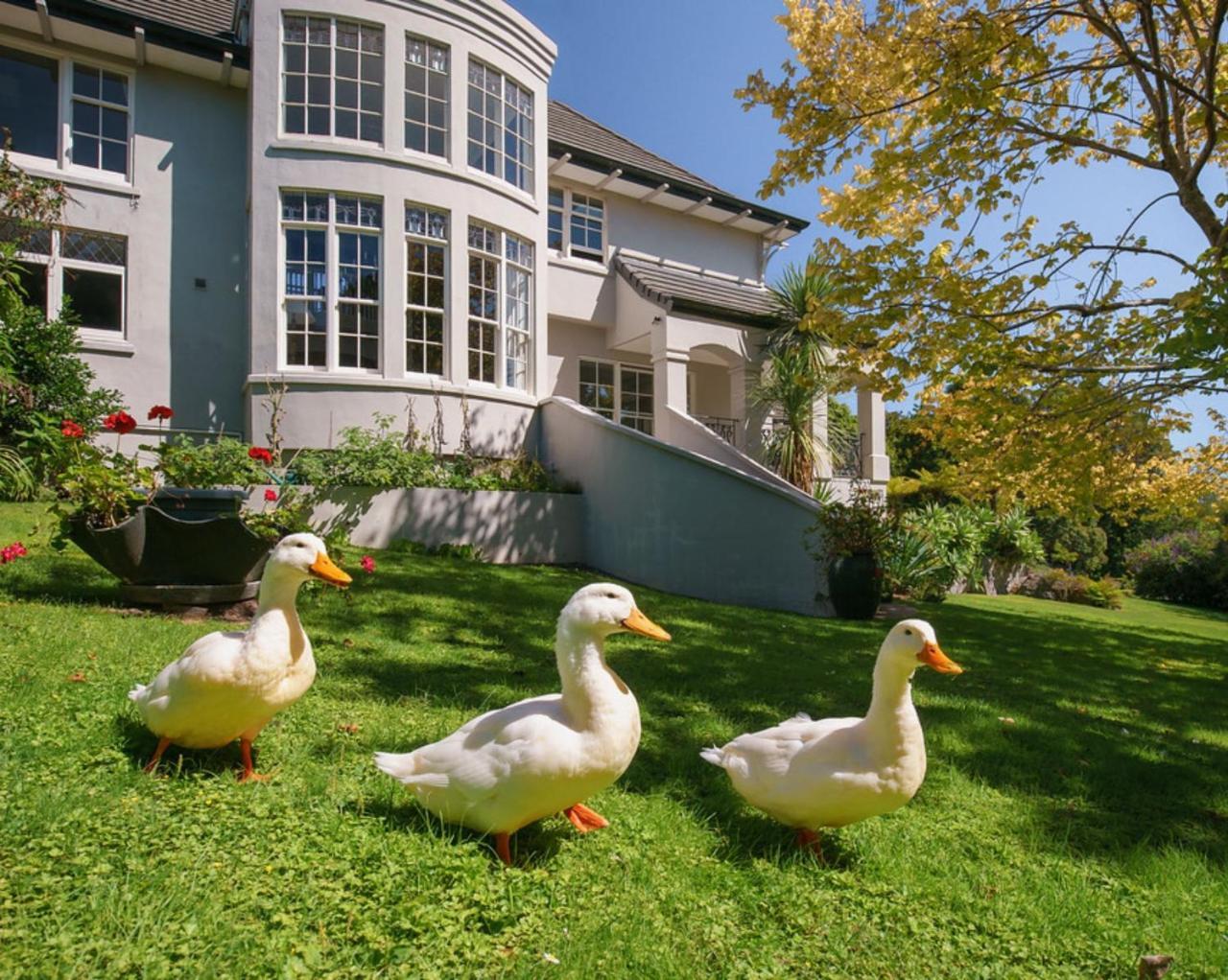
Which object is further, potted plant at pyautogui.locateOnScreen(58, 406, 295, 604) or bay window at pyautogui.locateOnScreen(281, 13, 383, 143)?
bay window at pyautogui.locateOnScreen(281, 13, 383, 143)

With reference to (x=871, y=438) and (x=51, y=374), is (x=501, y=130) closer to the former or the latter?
(x=51, y=374)

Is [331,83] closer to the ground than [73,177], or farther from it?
farther from it

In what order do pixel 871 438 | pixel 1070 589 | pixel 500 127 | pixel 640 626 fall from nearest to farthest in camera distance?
pixel 640 626 → pixel 500 127 → pixel 871 438 → pixel 1070 589

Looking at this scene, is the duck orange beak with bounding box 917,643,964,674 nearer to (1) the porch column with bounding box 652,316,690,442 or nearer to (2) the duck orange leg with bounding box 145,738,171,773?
(2) the duck orange leg with bounding box 145,738,171,773

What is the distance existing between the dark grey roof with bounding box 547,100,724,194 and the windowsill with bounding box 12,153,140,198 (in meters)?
7.61

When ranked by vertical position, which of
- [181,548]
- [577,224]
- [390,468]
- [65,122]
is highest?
[577,224]

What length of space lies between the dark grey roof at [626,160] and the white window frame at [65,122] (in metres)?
7.25

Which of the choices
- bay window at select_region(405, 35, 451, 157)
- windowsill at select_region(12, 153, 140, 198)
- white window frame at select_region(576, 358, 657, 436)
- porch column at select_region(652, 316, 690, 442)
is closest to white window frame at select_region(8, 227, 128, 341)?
windowsill at select_region(12, 153, 140, 198)

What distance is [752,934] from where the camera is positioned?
7.64 feet

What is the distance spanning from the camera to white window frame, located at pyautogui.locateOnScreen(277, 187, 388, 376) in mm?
10922

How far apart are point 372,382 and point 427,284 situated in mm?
1942

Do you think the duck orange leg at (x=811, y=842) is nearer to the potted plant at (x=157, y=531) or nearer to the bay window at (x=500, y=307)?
the potted plant at (x=157, y=531)

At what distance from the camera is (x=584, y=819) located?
9.25 feet

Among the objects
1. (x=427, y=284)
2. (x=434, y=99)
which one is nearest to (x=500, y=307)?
(x=427, y=284)
